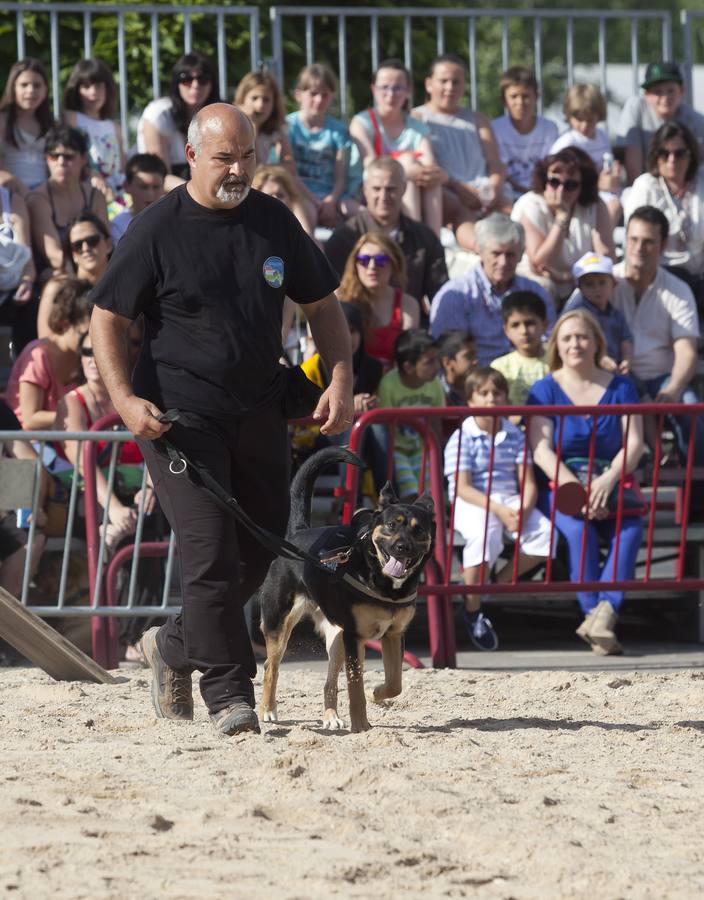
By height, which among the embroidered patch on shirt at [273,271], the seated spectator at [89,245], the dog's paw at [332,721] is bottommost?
the dog's paw at [332,721]

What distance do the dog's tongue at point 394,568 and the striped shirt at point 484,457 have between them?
3.25 m

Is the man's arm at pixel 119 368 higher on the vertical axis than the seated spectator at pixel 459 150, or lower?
lower

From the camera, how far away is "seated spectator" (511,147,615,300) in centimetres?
1159

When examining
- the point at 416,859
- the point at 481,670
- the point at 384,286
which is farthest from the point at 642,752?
the point at 384,286

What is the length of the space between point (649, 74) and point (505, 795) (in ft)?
31.2

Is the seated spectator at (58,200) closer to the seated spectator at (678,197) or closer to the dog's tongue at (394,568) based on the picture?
the seated spectator at (678,197)

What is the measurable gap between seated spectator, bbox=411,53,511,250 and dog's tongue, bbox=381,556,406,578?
6.53 meters

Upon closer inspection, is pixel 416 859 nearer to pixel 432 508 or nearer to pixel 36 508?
pixel 432 508

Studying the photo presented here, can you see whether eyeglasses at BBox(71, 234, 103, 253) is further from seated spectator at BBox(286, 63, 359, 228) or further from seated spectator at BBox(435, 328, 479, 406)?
seated spectator at BBox(435, 328, 479, 406)

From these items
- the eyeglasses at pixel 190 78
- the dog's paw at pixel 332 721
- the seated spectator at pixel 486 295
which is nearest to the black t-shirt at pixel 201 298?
the dog's paw at pixel 332 721

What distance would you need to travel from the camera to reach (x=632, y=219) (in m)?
11.2

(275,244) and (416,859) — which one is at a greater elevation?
(275,244)

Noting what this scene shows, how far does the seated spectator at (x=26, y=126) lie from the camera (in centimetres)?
1090

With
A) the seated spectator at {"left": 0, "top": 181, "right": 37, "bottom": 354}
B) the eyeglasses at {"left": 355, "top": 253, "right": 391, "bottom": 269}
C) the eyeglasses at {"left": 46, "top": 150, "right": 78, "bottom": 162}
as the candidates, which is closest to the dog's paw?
the eyeglasses at {"left": 355, "top": 253, "right": 391, "bottom": 269}
